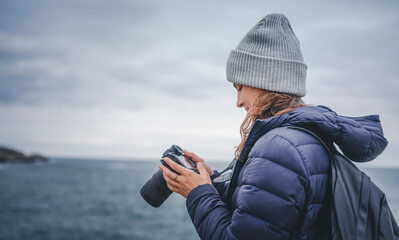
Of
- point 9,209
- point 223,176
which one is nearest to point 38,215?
point 9,209

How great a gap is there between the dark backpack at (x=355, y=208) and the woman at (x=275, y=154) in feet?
0.18

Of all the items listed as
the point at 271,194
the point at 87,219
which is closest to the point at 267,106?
the point at 271,194

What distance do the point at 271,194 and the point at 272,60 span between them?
719 mm

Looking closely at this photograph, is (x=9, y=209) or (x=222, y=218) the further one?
(x=9, y=209)

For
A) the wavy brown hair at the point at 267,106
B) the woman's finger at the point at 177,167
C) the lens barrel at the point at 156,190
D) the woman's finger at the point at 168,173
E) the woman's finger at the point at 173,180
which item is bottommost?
the lens barrel at the point at 156,190

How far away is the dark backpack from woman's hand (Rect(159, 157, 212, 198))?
57 cm

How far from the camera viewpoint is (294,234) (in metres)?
1.20

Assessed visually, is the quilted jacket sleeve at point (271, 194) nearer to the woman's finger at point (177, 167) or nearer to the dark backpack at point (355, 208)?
the dark backpack at point (355, 208)

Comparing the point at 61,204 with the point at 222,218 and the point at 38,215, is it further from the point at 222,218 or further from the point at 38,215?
the point at 222,218

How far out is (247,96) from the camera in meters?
1.61

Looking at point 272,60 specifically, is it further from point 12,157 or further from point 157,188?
point 12,157

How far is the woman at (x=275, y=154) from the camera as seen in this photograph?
1.16 metres

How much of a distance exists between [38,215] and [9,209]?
13.8ft

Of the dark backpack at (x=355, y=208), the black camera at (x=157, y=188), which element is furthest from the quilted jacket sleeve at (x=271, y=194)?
the black camera at (x=157, y=188)
